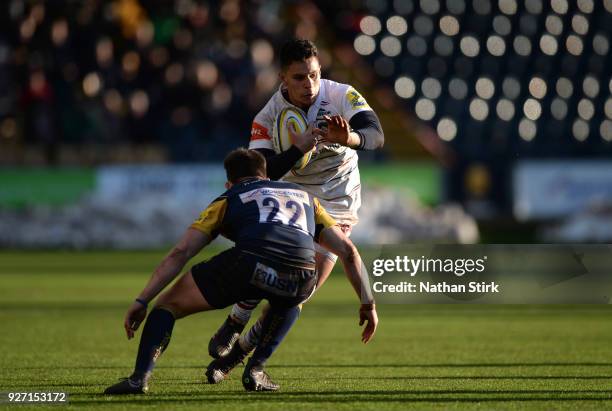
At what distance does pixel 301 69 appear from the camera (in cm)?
670

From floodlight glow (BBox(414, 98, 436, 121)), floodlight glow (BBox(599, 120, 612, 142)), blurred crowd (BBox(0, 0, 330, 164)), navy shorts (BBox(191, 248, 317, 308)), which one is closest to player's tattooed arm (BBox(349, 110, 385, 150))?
navy shorts (BBox(191, 248, 317, 308))

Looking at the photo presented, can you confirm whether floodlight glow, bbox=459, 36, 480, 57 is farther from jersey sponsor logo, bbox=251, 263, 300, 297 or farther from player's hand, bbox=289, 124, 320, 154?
jersey sponsor logo, bbox=251, 263, 300, 297

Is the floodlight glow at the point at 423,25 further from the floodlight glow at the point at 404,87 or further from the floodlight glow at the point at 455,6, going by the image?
the floodlight glow at the point at 404,87

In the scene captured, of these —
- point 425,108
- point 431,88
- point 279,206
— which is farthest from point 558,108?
point 279,206

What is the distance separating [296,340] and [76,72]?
17325 millimetres

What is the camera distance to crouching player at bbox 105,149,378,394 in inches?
228

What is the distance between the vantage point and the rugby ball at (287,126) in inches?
275

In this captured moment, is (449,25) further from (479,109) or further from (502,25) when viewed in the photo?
(479,109)

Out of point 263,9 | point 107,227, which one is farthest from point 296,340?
point 263,9

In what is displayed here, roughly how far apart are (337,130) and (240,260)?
92 cm

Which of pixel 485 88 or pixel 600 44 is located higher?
pixel 600 44

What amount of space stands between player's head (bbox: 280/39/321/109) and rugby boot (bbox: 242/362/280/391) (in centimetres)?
167

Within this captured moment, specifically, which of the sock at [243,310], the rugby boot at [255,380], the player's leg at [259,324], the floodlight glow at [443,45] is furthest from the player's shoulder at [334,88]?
the floodlight glow at [443,45]

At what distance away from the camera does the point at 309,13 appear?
3050 centimetres
